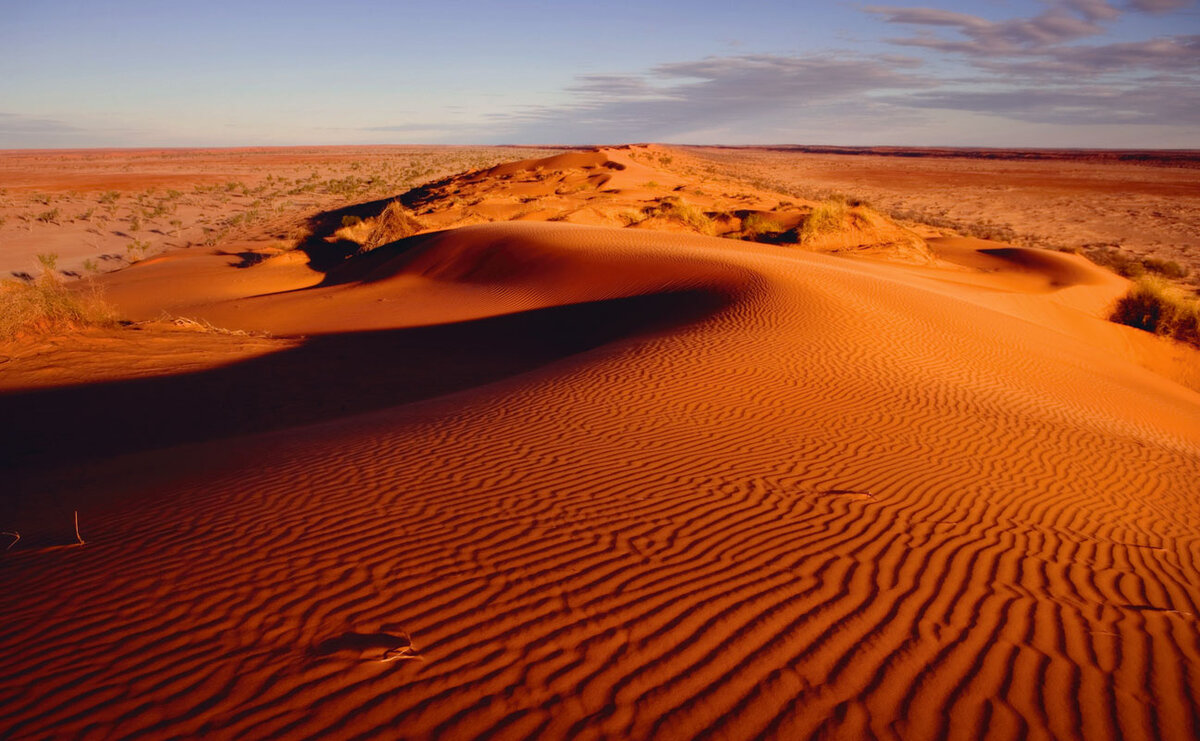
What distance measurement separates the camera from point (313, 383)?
1063 centimetres

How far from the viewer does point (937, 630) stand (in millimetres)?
3602

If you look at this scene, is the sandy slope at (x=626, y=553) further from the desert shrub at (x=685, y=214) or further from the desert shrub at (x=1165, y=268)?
the desert shrub at (x=685, y=214)

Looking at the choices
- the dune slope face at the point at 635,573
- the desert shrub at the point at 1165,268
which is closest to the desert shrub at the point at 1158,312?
the desert shrub at the point at 1165,268

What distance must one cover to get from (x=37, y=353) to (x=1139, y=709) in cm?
1356

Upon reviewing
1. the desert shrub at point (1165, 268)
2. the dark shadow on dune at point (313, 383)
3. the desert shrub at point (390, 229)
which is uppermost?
the desert shrub at point (390, 229)

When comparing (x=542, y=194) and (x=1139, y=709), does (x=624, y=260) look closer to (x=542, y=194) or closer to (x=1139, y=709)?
(x=1139, y=709)

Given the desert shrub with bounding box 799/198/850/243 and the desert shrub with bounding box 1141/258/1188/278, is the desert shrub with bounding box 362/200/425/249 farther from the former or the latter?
the desert shrub with bounding box 1141/258/1188/278

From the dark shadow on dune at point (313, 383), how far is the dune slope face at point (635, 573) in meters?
0.95

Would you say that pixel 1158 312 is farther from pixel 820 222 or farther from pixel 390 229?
pixel 390 229

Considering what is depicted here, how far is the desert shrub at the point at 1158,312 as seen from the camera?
16531mm

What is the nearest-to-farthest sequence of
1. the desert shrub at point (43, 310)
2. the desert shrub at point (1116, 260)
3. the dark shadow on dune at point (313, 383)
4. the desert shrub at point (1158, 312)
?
the dark shadow on dune at point (313, 383), the desert shrub at point (43, 310), the desert shrub at point (1158, 312), the desert shrub at point (1116, 260)

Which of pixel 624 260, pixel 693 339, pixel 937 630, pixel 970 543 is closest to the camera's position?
pixel 937 630

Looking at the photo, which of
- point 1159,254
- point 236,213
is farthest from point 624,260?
point 236,213

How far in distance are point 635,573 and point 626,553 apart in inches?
9.9
